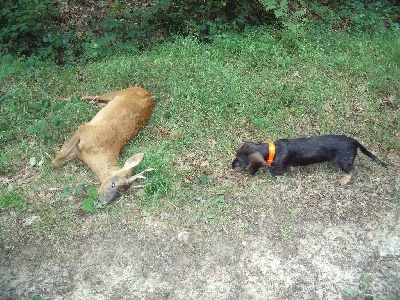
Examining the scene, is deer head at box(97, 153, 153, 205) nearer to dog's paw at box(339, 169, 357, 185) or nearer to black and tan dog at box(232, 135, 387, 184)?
black and tan dog at box(232, 135, 387, 184)

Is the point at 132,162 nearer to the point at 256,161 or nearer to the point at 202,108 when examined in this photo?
the point at 256,161

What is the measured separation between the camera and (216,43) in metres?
7.92

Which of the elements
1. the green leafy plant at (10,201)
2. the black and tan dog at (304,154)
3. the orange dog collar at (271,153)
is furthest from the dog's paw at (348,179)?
→ the green leafy plant at (10,201)

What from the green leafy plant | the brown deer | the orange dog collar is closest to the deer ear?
the brown deer

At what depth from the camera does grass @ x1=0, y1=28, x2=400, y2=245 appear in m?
5.49

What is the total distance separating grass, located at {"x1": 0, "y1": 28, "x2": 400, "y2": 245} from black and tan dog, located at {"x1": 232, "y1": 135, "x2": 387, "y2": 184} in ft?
0.94

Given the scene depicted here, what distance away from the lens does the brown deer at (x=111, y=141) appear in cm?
532

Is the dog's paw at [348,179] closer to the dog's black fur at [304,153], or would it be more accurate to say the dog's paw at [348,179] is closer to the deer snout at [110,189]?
the dog's black fur at [304,153]

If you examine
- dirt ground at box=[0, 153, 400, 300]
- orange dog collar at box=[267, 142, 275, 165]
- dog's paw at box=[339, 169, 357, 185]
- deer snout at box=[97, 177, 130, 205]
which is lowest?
dirt ground at box=[0, 153, 400, 300]

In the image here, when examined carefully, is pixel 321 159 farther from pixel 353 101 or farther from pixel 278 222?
pixel 353 101

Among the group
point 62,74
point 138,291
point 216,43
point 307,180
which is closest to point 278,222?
point 307,180

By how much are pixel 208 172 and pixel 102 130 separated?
1542 mm

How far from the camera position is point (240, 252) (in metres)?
4.91

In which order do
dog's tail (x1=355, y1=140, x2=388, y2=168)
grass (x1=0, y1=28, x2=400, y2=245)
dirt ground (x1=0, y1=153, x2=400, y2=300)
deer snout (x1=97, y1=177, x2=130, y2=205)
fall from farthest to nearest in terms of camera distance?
dog's tail (x1=355, y1=140, x2=388, y2=168), grass (x1=0, y1=28, x2=400, y2=245), deer snout (x1=97, y1=177, x2=130, y2=205), dirt ground (x1=0, y1=153, x2=400, y2=300)
